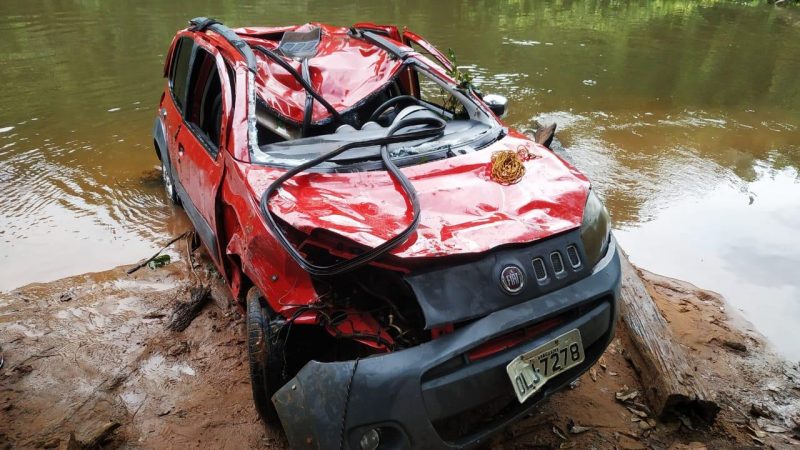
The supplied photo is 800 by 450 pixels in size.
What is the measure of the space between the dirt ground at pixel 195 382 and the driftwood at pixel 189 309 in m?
0.04

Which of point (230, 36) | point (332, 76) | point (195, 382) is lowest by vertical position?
point (195, 382)

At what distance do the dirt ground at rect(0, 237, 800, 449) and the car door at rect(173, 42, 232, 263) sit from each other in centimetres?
61

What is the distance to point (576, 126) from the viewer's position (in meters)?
7.28

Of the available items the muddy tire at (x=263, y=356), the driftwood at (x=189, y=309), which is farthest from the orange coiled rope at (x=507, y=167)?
the driftwood at (x=189, y=309)

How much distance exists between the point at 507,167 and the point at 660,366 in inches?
50.5

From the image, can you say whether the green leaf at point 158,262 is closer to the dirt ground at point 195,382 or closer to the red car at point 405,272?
the dirt ground at point 195,382

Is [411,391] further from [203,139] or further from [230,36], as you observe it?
[230,36]

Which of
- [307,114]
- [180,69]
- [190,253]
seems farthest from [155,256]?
[307,114]

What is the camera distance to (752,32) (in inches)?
537

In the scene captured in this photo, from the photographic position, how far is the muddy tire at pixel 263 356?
2.48 metres

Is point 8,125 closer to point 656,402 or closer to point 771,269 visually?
point 656,402

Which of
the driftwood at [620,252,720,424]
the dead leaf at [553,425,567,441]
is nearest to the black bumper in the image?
the dead leaf at [553,425,567,441]

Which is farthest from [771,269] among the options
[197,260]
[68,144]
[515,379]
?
[68,144]

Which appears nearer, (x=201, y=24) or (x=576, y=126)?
(x=201, y=24)
